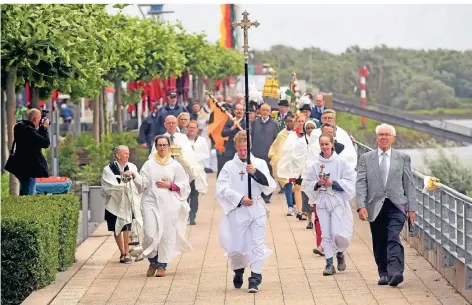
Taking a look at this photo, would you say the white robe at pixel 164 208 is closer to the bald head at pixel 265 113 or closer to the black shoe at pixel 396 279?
the black shoe at pixel 396 279

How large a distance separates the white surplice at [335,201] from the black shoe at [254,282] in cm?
141

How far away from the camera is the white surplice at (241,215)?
16109mm

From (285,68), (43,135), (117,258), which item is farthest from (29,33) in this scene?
(285,68)

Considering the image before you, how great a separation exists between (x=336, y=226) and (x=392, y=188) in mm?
1292

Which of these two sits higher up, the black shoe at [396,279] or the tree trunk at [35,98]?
the tree trunk at [35,98]

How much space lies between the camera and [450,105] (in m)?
83.0

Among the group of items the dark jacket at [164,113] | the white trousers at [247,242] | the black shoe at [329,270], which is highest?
the dark jacket at [164,113]

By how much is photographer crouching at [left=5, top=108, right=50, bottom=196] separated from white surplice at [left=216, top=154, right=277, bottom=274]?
411 centimetres

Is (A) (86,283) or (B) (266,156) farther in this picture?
(B) (266,156)

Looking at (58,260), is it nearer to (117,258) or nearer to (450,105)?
(117,258)

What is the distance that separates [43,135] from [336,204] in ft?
14.6

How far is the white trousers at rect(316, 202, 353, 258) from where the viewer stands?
56.1 feet

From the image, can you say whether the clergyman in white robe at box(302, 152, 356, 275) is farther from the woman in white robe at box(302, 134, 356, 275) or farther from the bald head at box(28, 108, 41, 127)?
the bald head at box(28, 108, 41, 127)

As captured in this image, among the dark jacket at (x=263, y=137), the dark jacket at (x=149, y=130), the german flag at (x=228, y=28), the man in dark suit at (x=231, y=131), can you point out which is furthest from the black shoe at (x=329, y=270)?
the german flag at (x=228, y=28)
